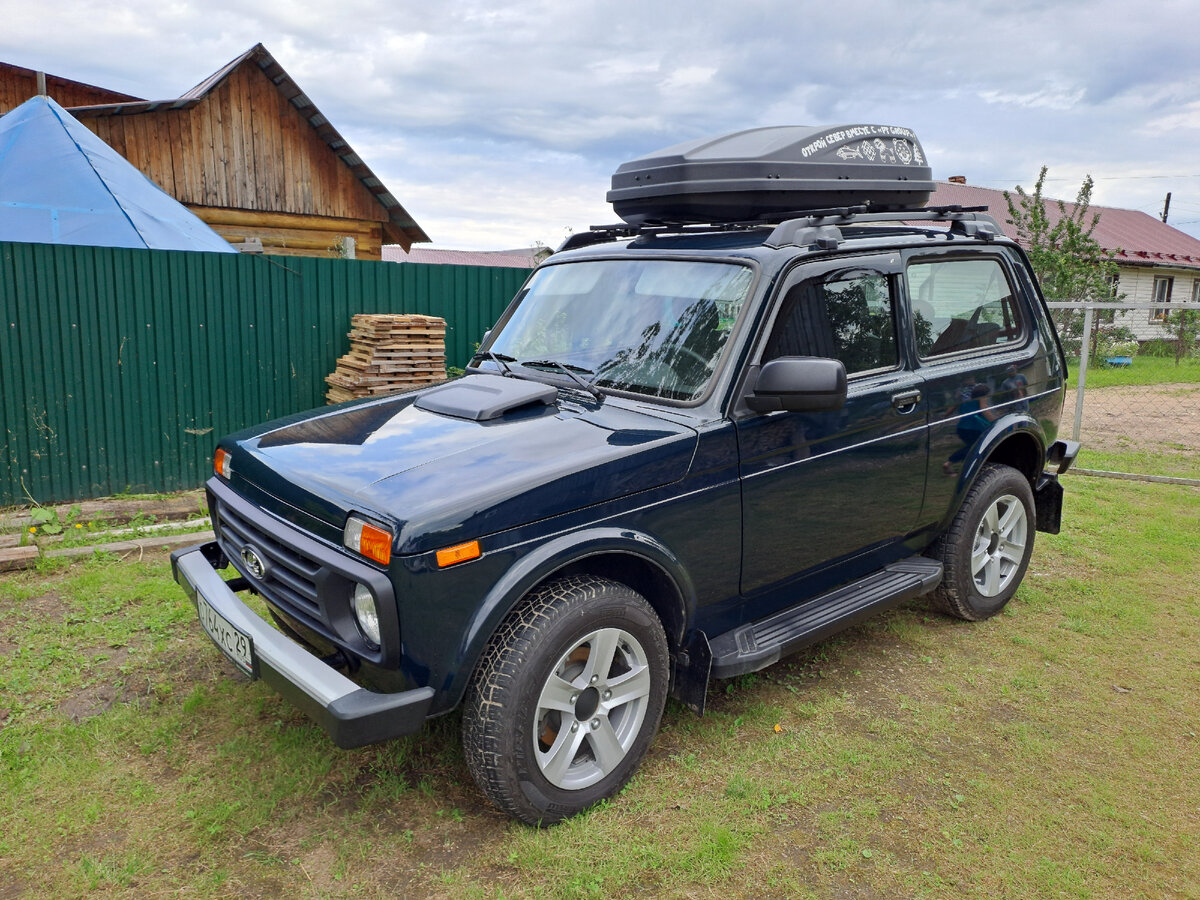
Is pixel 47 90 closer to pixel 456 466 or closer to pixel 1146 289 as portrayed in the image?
pixel 456 466

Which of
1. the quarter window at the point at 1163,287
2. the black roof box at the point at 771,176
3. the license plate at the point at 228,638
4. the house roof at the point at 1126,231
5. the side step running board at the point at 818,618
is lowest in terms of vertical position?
the side step running board at the point at 818,618

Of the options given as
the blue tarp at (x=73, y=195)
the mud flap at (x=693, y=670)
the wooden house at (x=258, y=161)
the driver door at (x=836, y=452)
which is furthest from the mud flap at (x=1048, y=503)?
the wooden house at (x=258, y=161)

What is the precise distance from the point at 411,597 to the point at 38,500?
6.22 metres

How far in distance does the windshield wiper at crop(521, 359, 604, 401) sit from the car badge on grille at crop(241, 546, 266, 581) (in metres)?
1.48

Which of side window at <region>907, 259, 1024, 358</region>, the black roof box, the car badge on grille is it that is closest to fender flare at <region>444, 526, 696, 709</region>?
the car badge on grille

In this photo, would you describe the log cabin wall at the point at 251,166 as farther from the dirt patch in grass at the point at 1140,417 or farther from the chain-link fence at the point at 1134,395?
the dirt patch in grass at the point at 1140,417

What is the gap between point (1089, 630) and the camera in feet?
16.1

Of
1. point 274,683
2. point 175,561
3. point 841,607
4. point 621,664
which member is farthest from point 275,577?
point 841,607

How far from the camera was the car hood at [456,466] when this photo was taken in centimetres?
273

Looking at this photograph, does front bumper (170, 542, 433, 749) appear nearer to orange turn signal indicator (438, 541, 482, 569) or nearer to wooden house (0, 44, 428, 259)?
orange turn signal indicator (438, 541, 482, 569)

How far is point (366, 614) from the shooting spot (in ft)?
9.11

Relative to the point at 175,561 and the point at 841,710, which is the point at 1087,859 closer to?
the point at 841,710

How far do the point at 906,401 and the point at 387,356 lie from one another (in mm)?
5840

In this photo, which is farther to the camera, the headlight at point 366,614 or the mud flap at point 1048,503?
the mud flap at point 1048,503
